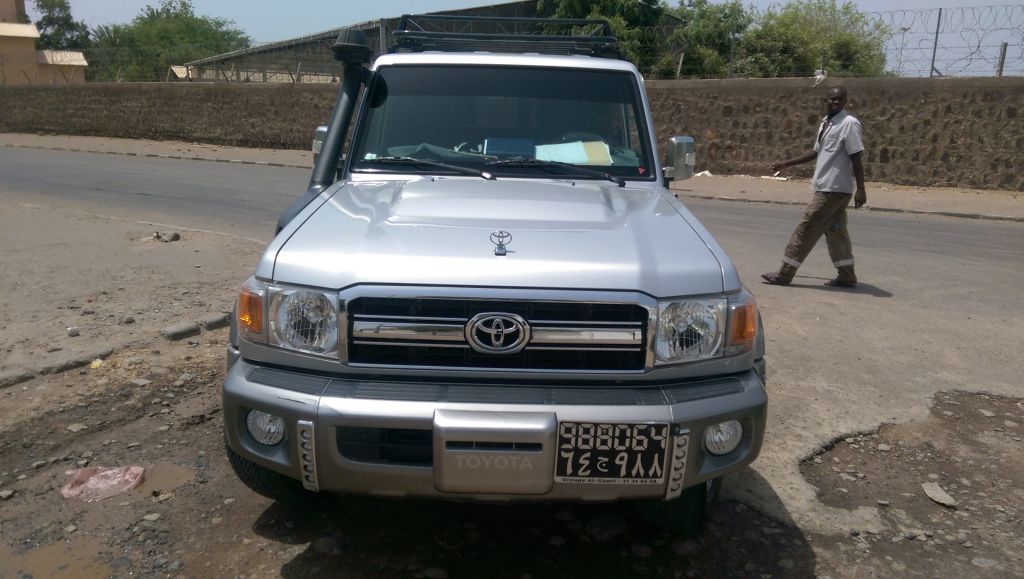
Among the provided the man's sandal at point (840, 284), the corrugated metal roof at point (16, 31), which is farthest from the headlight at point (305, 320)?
the corrugated metal roof at point (16, 31)

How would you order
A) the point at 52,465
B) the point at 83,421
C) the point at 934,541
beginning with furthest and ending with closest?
the point at 83,421 < the point at 52,465 < the point at 934,541

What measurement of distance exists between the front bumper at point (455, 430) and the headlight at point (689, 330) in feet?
0.40

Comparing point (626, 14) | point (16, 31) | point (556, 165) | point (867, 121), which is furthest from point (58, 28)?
point (556, 165)

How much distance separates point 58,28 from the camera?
67.5 meters

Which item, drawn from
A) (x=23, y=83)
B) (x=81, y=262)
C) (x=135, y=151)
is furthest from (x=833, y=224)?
(x=23, y=83)

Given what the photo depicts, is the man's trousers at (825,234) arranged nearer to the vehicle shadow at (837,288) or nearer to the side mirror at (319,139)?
the vehicle shadow at (837,288)

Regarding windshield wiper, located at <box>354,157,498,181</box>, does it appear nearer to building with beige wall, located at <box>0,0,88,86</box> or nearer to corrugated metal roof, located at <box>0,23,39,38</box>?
building with beige wall, located at <box>0,0,88,86</box>

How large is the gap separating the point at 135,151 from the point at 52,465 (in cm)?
2263

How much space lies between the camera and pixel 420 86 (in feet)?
14.2

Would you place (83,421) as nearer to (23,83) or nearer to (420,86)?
(420,86)

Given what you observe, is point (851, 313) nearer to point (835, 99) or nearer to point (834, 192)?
point (834, 192)

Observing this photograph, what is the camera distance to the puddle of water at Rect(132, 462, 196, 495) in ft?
11.8

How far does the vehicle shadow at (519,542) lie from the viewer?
9.96 ft

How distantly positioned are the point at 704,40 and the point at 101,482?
24692 mm
